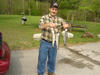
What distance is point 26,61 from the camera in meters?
5.22

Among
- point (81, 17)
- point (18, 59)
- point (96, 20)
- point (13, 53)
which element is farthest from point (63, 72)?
point (96, 20)

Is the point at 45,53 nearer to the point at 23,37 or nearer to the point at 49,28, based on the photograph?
the point at 49,28

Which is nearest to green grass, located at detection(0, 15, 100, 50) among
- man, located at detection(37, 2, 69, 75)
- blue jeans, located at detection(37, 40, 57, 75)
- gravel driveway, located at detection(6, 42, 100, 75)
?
gravel driveway, located at detection(6, 42, 100, 75)

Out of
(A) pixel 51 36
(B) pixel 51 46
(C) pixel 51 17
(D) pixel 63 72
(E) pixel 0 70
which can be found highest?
(C) pixel 51 17

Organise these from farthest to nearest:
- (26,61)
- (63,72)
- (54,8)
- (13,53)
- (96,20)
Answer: (96,20)
(13,53)
(26,61)
(63,72)
(54,8)

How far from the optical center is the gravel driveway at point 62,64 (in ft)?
14.7

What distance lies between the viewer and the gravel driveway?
4492 millimetres

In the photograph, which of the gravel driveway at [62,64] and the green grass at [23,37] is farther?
the green grass at [23,37]

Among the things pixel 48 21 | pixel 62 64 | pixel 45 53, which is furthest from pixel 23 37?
pixel 48 21

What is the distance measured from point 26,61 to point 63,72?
1.33 m

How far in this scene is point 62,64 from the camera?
5105 mm

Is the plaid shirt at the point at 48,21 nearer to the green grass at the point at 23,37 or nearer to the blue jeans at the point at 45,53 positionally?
the blue jeans at the point at 45,53

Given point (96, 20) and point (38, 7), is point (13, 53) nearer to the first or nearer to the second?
point (96, 20)

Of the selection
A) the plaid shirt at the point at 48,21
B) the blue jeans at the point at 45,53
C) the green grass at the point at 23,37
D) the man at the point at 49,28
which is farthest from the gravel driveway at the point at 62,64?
the plaid shirt at the point at 48,21
